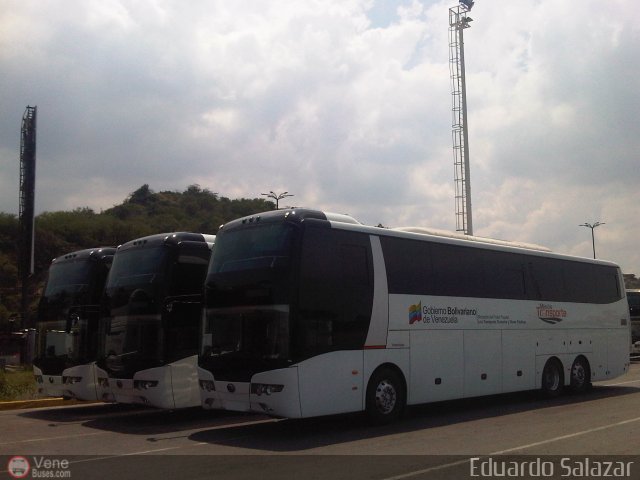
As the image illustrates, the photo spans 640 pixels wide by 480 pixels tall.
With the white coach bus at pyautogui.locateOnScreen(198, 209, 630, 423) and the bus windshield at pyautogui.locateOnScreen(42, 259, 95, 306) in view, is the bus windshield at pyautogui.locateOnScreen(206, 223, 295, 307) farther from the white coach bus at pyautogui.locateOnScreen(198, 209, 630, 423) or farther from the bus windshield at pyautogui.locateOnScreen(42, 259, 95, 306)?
the bus windshield at pyautogui.locateOnScreen(42, 259, 95, 306)

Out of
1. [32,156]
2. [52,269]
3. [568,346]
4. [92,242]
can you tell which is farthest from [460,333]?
[92,242]

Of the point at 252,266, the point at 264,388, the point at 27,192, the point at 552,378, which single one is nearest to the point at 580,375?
the point at 552,378

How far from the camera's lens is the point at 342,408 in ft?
40.0

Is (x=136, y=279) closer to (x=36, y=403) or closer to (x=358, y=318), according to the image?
(x=358, y=318)

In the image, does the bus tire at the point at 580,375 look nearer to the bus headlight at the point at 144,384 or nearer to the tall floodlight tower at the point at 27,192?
the bus headlight at the point at 144,384

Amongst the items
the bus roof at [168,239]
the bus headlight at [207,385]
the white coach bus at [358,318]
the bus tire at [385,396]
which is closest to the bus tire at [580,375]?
the white coach bus at [358,318]

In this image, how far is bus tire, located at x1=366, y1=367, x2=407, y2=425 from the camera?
42.1 feet

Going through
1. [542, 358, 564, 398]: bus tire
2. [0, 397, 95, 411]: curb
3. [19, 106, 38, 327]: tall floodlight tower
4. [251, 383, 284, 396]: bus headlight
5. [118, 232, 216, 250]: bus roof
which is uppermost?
[19, 106, 38, 327]: tall floodlight tower

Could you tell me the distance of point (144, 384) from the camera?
45.5 feet

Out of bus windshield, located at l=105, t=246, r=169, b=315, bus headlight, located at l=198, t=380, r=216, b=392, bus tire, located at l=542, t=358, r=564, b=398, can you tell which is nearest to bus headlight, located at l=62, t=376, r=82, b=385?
bus windshield, located at l=105, t=246, r=169, b=315

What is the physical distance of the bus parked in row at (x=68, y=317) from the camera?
1606 cm

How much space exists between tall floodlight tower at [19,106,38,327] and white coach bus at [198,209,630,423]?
23105 millimetres

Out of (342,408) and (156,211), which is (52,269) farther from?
(156,211)

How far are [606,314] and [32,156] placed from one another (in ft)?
89.0
